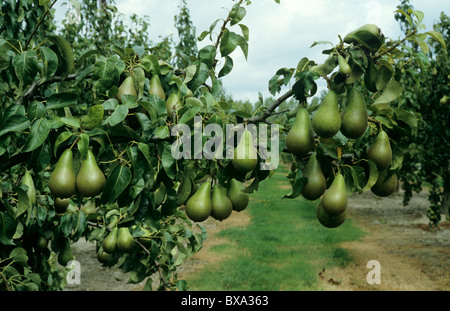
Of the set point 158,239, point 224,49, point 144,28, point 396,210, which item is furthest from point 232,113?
point 396,210

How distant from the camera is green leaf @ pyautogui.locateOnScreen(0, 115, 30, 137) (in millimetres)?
1368

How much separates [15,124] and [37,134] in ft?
0.45

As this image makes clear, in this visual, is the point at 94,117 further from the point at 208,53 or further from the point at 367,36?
the point at 367,36

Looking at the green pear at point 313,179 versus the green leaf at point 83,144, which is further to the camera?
the green pear at point 313,179

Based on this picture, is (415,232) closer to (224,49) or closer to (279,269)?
(279,269)

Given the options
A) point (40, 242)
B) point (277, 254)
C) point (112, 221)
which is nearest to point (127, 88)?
point (112, 221)

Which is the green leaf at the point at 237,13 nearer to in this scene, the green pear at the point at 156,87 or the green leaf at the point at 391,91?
the green pear at the point at 156,87

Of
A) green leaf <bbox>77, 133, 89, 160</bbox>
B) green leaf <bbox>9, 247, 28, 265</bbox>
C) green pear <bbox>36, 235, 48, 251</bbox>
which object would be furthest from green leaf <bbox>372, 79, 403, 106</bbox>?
green pear <bbox>36, 235, 48, 251</bbox>

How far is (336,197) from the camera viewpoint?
1.45 metres

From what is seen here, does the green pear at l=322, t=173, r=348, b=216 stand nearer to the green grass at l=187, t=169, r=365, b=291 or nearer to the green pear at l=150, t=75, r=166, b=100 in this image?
the green pear at l=150, t=75, r=166, b=100

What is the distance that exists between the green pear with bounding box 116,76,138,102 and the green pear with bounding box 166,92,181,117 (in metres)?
0.15

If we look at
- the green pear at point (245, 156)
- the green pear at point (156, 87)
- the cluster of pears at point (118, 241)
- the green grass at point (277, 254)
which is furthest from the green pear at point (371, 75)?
the green grass at point (277, 254)

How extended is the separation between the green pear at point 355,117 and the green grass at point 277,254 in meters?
5.32

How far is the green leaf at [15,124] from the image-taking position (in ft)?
4.49
